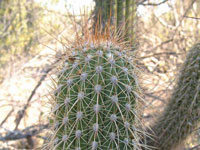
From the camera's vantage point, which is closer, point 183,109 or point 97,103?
point 97,103

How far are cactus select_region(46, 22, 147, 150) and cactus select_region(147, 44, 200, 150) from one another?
27.8 inches

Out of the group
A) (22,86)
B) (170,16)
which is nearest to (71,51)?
(22,86)

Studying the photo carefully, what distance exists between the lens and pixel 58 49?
3035mm

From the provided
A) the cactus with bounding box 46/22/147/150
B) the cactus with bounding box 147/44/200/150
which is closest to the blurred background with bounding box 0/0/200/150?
the cactus with bounding box 147/44/200/150

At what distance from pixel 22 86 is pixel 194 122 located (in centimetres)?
333

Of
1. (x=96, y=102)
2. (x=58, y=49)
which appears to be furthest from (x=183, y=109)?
(x=58, y=49)

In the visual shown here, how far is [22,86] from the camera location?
13.8ft

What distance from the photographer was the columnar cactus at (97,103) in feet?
3.59

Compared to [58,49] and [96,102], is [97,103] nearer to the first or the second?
[96,102]

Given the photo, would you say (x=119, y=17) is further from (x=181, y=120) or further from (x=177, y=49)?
(x=177, y=49)

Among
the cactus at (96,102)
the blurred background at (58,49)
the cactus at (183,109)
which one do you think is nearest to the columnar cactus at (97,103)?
the cactus at (96,102)

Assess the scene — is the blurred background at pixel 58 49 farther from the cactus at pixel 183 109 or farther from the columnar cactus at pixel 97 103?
the columnar cactus at pixel 97 103

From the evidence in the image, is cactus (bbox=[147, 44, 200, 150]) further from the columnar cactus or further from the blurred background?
the columnar cactus

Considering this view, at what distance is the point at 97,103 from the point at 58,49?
2107mm
